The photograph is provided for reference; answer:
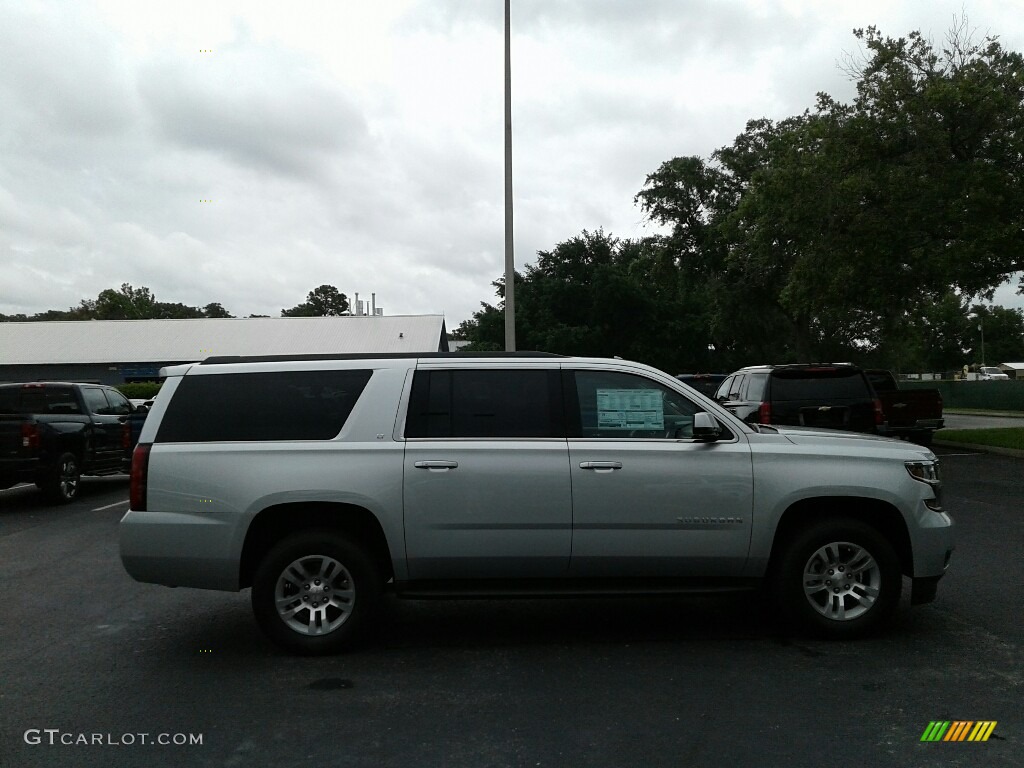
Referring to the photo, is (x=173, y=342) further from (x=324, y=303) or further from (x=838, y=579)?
(x=324, y=303)

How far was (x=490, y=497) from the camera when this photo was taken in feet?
18.4

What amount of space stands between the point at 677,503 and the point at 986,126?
16521 millimetres

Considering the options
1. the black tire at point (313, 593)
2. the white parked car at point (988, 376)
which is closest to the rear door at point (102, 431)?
the black tire at point (313, 593)

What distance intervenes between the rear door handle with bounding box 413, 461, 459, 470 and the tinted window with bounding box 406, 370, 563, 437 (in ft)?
0.69

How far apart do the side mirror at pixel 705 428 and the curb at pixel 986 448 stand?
14970 millimetres

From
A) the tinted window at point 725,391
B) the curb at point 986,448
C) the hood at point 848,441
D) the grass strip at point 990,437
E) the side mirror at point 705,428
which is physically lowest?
the curb at point 986,448

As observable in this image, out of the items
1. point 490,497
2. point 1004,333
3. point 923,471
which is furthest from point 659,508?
point 1004,333

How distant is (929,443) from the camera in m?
20.2

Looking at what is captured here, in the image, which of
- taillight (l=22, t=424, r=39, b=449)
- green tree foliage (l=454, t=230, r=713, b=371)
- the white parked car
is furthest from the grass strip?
green tree foliage (l=454, t=230, r=713, b=371)

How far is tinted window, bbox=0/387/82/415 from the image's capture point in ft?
48.6

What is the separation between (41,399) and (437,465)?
11851 millimetres

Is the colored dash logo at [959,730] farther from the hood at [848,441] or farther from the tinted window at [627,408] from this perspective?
the tinted window at [627,408]

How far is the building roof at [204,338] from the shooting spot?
5616 cm

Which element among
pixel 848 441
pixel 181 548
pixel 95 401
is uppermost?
pixel 95 401
